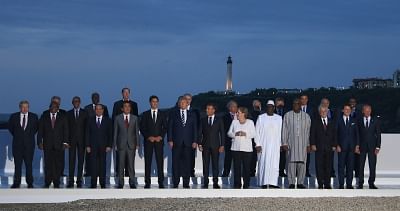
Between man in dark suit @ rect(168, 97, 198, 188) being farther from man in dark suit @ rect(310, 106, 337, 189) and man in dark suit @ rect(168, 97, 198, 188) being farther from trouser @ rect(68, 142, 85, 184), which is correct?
man in dark suit @ rect(310, 106, 337, 189)

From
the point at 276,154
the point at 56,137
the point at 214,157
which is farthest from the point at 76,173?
the point at 276,154

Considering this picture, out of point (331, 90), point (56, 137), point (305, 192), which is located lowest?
point (305, 192)

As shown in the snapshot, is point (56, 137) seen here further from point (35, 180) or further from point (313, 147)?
point (313, 147)

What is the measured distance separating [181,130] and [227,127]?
108 centimetres

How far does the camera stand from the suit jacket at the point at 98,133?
46.4ft

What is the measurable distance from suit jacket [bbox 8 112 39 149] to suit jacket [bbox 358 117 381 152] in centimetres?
575

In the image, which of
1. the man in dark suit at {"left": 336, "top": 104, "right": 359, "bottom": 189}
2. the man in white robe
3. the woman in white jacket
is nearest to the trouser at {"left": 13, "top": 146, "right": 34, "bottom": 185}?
the woman in white jacket

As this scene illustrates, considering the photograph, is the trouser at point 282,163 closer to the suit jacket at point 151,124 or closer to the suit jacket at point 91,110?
the suit jacket at point 151,124

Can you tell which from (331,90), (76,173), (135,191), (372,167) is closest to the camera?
(135,191)

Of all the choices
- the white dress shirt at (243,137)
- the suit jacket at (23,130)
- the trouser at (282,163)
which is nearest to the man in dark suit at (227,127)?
the white dress shirt at (243,137)

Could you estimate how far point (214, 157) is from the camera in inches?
569

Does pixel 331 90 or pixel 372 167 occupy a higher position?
pixel 331 90

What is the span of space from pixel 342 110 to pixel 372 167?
116 cm

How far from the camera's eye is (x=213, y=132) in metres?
14.4
